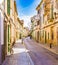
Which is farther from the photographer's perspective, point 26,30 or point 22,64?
point 26,30

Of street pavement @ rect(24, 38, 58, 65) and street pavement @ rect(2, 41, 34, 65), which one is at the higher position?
street pavement @ rect(2, 41, 34, 65)

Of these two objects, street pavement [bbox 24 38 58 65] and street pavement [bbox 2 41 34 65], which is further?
street pavement [bbox 24 38 58 65]

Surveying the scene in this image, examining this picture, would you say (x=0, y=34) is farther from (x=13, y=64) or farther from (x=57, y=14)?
(x=57, y=14)

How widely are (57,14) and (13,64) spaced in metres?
15.9

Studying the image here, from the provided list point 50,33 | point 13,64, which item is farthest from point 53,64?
point 50,33

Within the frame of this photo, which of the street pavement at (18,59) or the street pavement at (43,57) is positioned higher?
the street pavement at (18,59)

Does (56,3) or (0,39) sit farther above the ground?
(56,3)

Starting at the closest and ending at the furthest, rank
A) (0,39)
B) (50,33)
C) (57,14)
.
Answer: (0,39) < (57,14) < (50,33)

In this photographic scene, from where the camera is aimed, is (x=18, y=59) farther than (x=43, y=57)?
No

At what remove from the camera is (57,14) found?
26312 mm

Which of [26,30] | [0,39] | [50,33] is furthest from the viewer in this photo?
[26,30]

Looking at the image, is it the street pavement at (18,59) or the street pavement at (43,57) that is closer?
the street pavement at (18,59)

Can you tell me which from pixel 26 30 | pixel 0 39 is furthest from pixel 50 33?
pixel 26 30

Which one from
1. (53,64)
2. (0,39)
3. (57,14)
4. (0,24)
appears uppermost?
(57,14)
